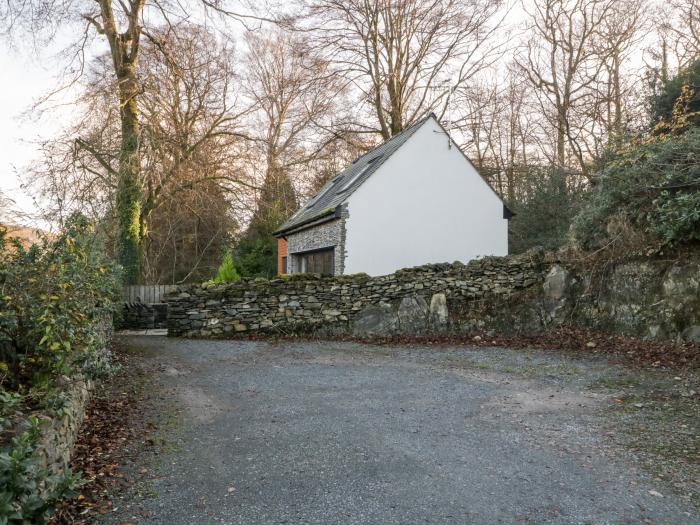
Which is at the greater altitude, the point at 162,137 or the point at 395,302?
the point at 162,137

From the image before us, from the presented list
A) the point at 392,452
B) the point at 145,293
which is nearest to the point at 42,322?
the point at 392,452

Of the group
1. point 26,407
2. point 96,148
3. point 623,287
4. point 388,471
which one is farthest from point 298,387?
point 96,148

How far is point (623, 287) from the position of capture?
9188mm

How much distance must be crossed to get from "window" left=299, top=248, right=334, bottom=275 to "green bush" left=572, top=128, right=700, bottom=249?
7.09m

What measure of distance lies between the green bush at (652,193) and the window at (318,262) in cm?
709

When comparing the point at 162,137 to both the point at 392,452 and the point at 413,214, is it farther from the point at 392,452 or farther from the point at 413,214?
the point at 392,452

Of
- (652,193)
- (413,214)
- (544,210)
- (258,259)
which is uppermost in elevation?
(544,210)

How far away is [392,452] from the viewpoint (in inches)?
150

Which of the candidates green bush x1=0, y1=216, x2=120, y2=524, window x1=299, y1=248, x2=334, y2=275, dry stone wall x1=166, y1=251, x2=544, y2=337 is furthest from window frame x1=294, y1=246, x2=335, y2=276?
green bush x1=0, y1=216, x2=120, y2=524

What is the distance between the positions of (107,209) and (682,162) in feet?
41.2

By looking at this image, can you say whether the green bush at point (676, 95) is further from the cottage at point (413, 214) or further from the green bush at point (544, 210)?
the cottage at point (413, 214)

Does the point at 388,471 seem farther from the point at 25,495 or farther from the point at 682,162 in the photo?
the point at 682,162

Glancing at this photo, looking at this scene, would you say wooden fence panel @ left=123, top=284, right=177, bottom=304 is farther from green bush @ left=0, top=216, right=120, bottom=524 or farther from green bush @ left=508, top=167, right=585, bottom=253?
green bush @ left=508, top=167, right=585, bottom=253

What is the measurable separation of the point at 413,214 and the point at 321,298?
470 cm
